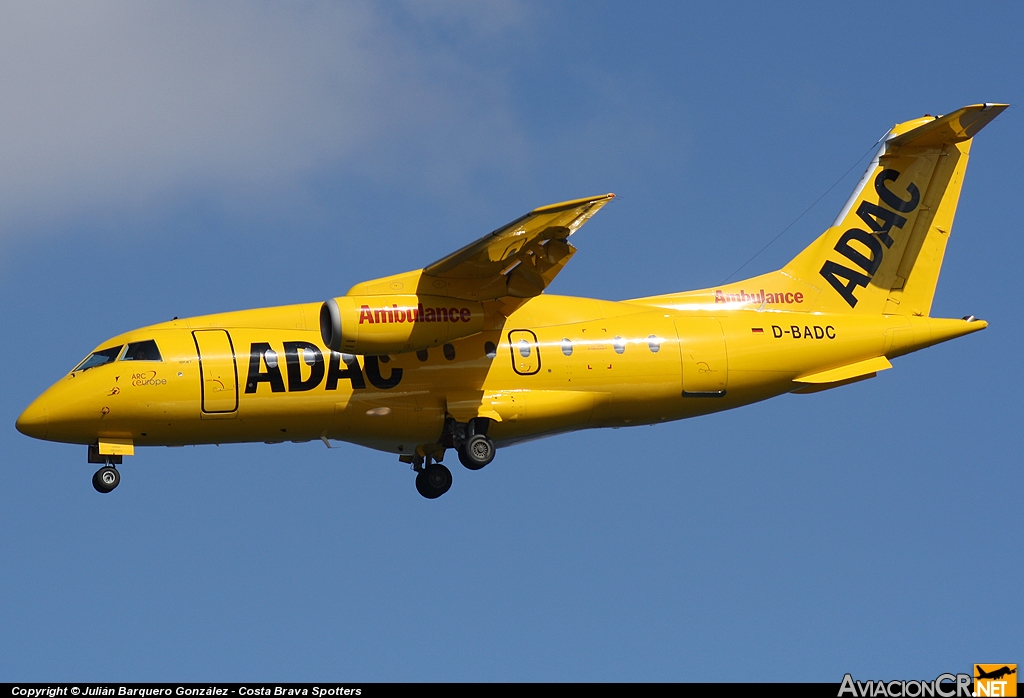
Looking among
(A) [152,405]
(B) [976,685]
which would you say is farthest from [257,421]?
(B) [976,685]

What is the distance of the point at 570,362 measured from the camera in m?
22.2

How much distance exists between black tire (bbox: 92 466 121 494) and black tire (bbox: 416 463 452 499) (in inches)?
179

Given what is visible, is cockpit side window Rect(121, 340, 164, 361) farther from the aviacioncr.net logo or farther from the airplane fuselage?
the aviacioncr.net logo

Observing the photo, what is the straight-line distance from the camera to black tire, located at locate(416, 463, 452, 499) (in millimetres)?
22766

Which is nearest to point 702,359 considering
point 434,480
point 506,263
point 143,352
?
point 506,263

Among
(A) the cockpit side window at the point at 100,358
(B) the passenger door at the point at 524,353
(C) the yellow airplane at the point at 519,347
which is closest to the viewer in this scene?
(C) the yellow airplane at the point at 519,347

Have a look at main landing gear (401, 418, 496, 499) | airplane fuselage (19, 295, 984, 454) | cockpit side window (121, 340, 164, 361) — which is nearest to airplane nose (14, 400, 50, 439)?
airplane fuselage (19, 295, 984, 454)

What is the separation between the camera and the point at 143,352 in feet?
68.0

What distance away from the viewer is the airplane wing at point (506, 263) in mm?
20438

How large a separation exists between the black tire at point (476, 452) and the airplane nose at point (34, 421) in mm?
5671

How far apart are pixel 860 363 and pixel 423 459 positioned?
6.89 metres

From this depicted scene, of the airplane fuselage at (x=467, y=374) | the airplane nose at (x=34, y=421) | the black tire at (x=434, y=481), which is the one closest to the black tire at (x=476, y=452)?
the airplane fuselage at (x=467, y=374)

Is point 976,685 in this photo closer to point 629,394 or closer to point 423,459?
point 629,394

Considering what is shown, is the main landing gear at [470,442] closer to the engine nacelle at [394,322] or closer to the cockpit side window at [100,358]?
the engine nacelle at [394,322]
